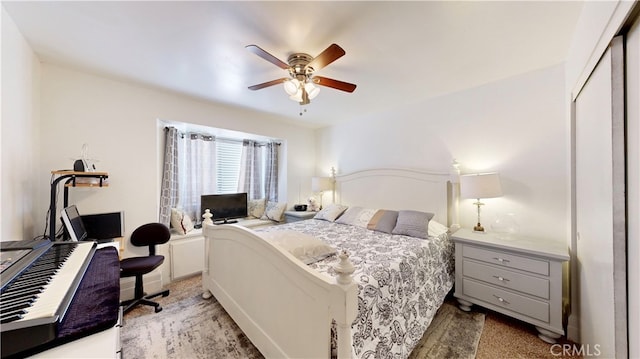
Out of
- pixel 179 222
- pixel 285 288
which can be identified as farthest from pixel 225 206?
pixel 285 288

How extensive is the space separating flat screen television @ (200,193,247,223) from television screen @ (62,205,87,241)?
159cm

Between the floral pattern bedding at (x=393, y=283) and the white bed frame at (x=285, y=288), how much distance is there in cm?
24

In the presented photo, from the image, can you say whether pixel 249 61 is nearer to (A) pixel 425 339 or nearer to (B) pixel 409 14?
(B) pixel 409 14

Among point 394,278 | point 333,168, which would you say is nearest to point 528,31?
point 394,278

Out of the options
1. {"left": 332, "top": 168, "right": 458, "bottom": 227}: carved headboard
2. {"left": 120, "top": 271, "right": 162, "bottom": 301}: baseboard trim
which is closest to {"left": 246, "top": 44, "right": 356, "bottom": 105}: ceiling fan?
{"left": 332, "top": 168, "right": 458, "bottom": 227}: carved headboard

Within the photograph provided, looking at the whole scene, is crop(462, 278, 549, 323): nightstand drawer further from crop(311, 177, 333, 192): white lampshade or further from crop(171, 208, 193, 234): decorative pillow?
crop(171, 208, 193, 234): decorative pillow

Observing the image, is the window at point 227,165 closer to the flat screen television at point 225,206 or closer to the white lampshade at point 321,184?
the flat screen television at point 225,206

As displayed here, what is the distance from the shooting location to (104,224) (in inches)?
90.6

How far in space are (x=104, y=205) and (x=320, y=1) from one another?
2.90 meters

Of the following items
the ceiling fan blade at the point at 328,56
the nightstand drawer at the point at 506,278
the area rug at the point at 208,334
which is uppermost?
the ceiling fan blade at the point at 328,56

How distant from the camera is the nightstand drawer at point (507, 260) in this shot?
6.17 feet

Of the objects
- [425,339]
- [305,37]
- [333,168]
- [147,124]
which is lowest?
[425,339]

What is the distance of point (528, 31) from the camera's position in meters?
1.67

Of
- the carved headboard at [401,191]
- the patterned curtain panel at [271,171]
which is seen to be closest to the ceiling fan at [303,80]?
the carved headboard at [401,191]
